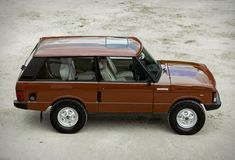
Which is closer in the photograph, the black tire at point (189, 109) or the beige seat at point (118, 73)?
the black tire at point (189, 109)

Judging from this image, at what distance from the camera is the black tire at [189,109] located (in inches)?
348

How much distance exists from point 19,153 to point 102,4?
43.2ft

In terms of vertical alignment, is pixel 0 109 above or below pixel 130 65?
below

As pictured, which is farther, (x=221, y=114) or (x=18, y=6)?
(x=18, y=6)

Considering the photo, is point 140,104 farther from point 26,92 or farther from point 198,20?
point 198,20

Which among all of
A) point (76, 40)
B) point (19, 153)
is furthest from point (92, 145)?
point (76, 40)

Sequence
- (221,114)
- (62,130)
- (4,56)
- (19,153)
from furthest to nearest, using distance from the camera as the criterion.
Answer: (4,56) < (221,114) < (62,130) < (19,153)

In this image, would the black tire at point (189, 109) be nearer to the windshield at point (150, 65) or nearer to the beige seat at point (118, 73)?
the windshield at point (150, 65)

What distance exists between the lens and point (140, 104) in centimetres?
893

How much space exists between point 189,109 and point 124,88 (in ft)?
4.70

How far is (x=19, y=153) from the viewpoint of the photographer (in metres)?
8.42

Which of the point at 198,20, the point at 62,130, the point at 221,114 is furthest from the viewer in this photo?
the point at 198,20

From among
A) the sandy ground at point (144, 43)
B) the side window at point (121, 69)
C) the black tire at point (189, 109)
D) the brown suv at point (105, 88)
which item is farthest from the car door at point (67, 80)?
the black tire at point (189, 109)

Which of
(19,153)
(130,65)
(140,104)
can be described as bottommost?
(19,153)
